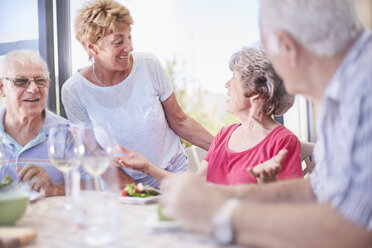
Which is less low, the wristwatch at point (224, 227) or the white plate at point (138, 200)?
the wristwatch at point (224, 227)

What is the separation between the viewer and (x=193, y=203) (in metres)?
0.94

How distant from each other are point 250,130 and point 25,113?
3.80 ft

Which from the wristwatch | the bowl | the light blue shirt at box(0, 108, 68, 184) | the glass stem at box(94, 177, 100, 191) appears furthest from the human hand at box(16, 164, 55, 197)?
the wristwatch

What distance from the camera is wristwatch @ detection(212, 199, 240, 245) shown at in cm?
91

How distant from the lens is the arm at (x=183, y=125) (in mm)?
2602

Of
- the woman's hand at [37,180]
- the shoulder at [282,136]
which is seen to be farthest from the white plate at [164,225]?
the shoulder at [282,136]

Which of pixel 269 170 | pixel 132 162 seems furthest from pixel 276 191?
pixel 132 162

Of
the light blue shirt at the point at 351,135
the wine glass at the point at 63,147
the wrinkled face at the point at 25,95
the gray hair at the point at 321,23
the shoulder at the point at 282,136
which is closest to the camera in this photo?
the light blue shirt at the point at 351,135

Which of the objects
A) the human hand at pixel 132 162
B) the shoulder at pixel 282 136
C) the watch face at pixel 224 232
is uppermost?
the watch face at pixel 224 232

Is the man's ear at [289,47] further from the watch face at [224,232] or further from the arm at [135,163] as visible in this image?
the arm at [135,163]

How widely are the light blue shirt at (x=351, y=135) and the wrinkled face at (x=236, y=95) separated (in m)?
1.13

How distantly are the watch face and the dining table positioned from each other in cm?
4

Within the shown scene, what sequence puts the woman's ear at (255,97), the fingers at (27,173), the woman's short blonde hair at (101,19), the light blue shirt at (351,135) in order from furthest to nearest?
the woman's short blonde hair at (101,19) < the woman's ear at (255,97) < the fingers at (27,173) < the light blue shirt at (351,135)

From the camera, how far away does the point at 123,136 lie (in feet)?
8.11
